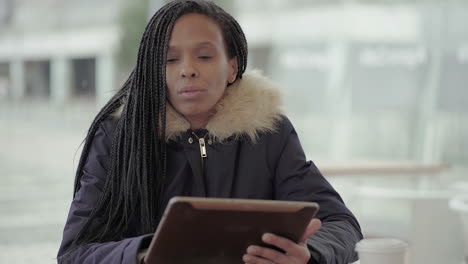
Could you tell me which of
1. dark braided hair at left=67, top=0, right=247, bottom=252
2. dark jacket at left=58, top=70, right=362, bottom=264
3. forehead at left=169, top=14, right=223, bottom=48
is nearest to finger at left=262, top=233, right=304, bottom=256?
dark jacket at left=58, top=70, right=362, bottom=264

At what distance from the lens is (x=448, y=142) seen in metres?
4.77

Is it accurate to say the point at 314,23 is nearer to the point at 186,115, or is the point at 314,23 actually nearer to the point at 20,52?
the point at 20,52

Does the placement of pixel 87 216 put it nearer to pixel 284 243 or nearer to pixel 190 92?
pixel 190 92

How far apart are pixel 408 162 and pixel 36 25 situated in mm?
2341

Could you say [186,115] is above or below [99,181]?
above

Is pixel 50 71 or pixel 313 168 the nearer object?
pixel 313 168

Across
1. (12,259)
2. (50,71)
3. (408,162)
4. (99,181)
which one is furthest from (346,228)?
(408,162)

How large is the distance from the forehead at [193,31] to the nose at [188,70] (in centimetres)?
4

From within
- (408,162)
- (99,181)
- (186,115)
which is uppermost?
(186,115)

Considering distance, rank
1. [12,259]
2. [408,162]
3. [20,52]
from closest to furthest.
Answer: [12,259]
[20,52]
[408,162]

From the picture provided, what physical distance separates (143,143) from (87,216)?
0.63 feet

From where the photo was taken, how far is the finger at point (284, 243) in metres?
1.22

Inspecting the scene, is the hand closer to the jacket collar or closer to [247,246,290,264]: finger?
[247,246,290,264]: finger

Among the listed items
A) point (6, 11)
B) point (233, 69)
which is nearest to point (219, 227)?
point (233, 69)
